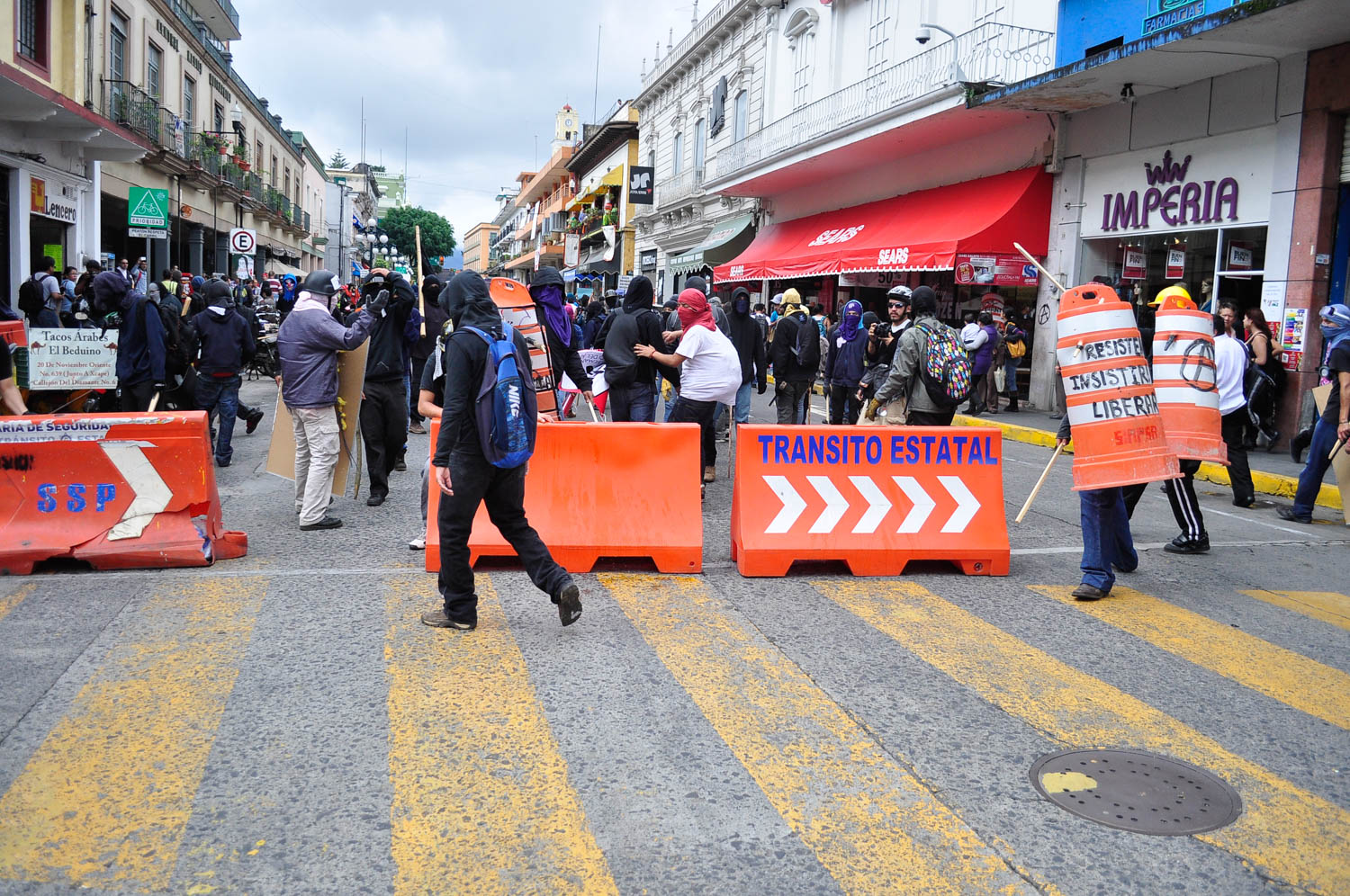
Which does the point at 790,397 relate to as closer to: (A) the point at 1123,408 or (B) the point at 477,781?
(A) the point at 1123,408

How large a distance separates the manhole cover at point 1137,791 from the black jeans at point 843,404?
8.07 m

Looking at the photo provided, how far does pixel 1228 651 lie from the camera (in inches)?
211

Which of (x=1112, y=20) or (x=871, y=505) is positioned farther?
(x=1112, y=20)

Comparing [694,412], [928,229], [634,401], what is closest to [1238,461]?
[694,412]

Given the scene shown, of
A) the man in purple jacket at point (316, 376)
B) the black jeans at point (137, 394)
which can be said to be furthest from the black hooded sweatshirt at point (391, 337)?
the black jeans at point (137, 394)

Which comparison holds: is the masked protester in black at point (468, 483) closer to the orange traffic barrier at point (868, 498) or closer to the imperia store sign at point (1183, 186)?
the orange traffic barrier at point (868, 498)

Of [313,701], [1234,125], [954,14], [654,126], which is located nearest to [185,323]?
[313,701]

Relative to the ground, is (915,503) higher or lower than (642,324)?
lower

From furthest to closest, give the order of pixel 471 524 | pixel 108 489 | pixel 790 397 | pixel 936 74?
pixel 936 74 → pixel 790 397 → pixel 108 489 → pixel 471 524

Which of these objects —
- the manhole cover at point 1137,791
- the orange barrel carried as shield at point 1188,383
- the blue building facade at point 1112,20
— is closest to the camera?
the manhole cover at point 1137,791

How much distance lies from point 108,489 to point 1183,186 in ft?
45.7

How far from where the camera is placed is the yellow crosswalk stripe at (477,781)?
10.1ft

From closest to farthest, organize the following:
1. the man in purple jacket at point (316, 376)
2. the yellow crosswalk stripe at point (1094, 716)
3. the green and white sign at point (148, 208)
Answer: the yellow crosswalk stripe at point (1094, 716) < the man in purple jacket at point (316, 376) < the green and white sign at point (148, 208)

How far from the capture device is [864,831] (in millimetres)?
3357
